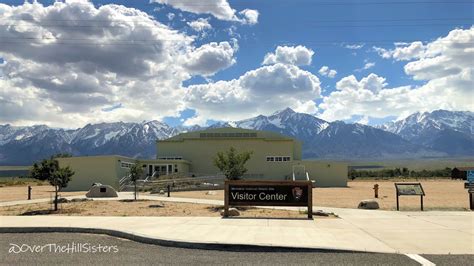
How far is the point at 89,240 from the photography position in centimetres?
1098

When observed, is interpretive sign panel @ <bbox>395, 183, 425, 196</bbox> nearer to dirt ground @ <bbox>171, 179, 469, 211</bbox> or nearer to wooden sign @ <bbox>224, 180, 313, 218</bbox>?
dirt ground @ <bbox>171, 179, 469, 211</bbox>

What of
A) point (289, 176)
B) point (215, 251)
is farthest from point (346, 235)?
point (289, 176)

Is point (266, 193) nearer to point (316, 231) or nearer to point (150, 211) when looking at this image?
point (316, 231)

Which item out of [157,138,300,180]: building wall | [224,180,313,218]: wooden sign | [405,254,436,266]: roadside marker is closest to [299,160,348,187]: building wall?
[157,138,300,180]: building wall

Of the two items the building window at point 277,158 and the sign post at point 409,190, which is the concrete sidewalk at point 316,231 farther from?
the building window at point 277,158

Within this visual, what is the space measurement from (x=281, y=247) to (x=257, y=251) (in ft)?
1.80

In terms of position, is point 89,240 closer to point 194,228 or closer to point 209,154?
point 194,228

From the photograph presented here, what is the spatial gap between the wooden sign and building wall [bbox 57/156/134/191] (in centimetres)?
3152

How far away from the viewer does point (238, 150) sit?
59.8 meters

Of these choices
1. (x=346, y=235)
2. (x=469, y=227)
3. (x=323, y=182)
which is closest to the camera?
(x=346, y=235)

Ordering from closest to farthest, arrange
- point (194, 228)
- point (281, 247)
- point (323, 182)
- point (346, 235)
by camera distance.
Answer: point (281, 247), point (346, 235), point (194, 228), point (323, 182)

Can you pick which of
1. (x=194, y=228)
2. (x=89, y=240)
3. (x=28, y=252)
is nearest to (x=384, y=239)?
(x=194, y=228)

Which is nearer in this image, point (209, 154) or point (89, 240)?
point (89, 240)

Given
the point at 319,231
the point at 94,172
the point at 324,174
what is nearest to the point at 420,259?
the point at 319,231
